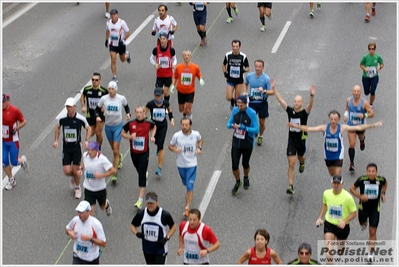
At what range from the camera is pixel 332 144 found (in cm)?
1449

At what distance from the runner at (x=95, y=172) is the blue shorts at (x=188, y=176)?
1.26m

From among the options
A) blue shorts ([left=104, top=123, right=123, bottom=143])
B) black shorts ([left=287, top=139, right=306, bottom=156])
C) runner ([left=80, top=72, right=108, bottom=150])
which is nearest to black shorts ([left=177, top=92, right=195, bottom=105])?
runner ([left=80, top=72, right=108, bottom=150])

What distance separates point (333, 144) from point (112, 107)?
387 centimetres

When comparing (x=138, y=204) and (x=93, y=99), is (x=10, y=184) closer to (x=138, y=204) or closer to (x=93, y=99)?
(x=93, y=99)

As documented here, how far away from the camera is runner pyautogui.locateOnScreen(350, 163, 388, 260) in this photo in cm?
1302

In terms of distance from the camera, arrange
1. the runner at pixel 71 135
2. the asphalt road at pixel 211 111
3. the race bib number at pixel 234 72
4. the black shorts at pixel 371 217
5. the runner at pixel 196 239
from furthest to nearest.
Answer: the race bib number at pixel 234 72 → the runner at pixel 71 135 → the asphalt road at pixel 211 111 → the black shorts at pixel 371 217 → the runner at pixel 196 239

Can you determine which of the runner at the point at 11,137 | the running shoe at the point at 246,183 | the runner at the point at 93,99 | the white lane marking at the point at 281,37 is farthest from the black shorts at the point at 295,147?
the white lane marking at the point at 281,37

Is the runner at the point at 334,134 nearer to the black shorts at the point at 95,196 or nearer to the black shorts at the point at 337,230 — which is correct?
the black shorts at the point at 337,230

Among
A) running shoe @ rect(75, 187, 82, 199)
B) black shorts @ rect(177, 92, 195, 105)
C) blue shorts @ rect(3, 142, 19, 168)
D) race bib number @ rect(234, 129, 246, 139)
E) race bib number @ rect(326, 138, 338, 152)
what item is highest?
race bib number @ rect(234, 129, 246, 139)

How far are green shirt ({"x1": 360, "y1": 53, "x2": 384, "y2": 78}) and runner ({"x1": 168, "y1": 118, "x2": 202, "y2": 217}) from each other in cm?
511

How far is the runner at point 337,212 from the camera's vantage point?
12.6 metres

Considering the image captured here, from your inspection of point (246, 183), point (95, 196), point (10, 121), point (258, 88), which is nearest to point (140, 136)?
point (95, 196)

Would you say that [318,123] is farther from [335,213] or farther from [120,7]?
[120,7]

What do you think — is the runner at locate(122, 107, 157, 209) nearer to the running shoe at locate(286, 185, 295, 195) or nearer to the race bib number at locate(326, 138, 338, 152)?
the running shoe at locate(286, 185, 295, 195)
